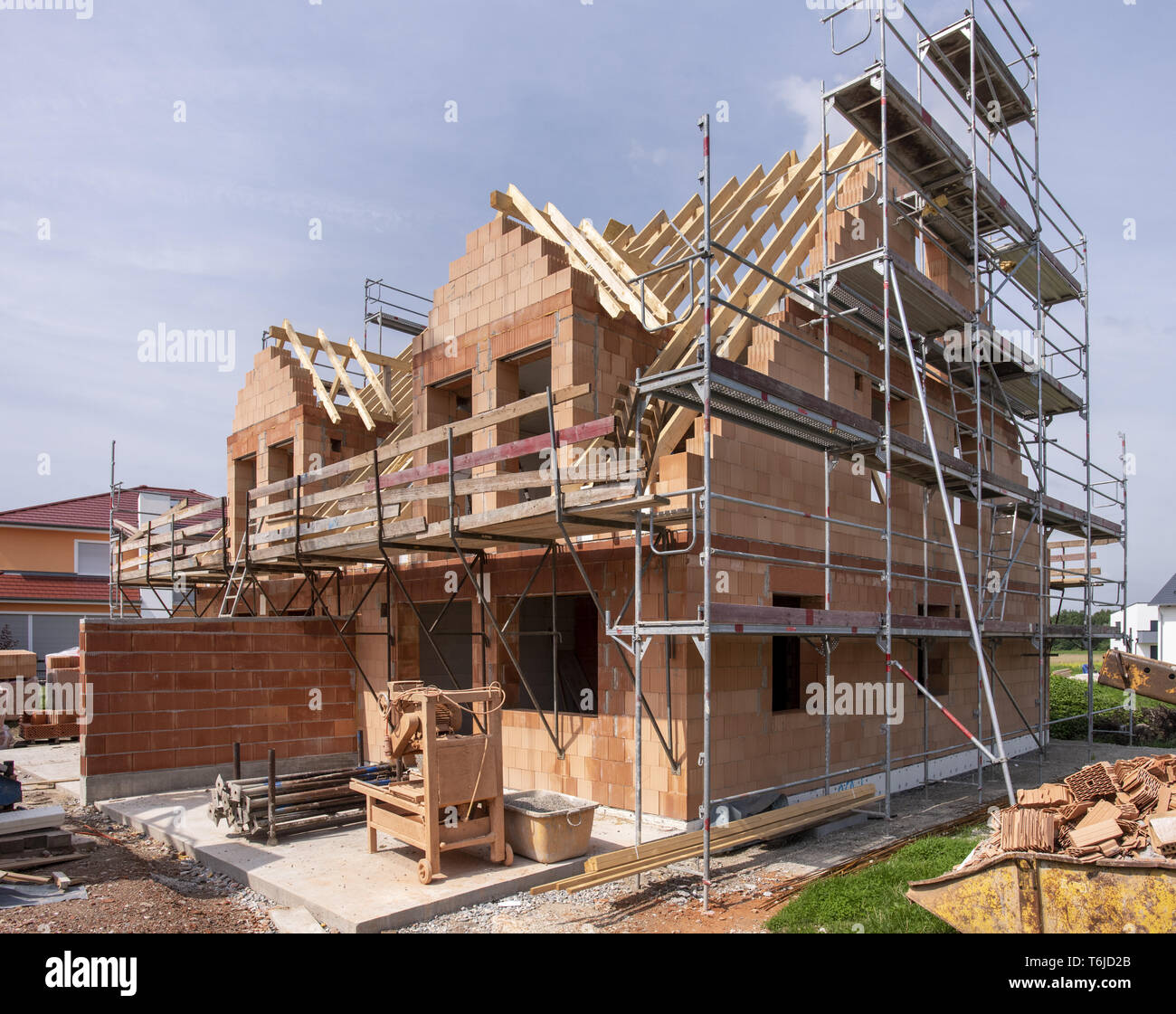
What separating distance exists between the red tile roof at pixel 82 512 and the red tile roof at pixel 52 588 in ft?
5.37

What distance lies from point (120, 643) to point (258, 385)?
680cm

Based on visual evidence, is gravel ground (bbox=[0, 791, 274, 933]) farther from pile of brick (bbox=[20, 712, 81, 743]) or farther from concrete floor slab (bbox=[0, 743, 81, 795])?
pile of brick (bbox=[20, 712, 81, 743])

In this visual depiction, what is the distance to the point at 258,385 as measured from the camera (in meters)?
16.4

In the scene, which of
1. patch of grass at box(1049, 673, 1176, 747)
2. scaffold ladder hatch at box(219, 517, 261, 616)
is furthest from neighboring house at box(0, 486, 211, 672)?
patch of grass at box(1049, 673, 1176, 747)

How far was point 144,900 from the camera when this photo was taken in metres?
7.20

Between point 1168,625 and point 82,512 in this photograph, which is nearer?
point 82,512

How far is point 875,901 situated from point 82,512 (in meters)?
28.8

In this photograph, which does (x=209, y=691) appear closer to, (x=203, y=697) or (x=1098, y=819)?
(x=203, y=697)

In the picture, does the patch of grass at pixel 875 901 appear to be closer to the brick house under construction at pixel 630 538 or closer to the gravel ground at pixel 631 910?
the gravel ground at pixel 631 910

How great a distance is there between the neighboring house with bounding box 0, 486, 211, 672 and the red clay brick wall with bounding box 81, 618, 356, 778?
577 inches

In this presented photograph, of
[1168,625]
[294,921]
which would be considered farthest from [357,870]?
[1168,625]

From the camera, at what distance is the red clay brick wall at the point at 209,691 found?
431 inches

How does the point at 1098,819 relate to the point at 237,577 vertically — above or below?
below
